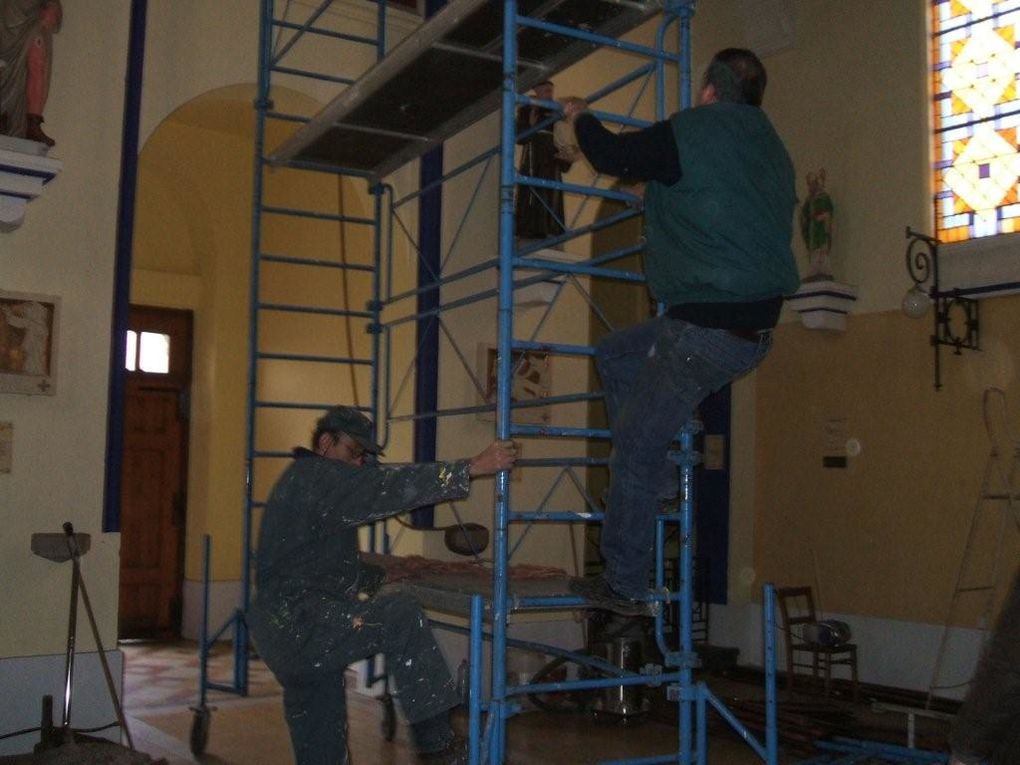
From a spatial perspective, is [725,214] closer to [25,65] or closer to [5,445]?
[25,65]

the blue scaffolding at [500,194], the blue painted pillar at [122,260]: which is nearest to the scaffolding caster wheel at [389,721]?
the blue scaffolding at [500,194]

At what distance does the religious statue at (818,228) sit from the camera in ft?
28.9

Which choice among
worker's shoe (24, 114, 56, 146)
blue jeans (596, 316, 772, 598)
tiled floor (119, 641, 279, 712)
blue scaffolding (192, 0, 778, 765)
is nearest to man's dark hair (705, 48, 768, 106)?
blue scaffolding (192, 0, 778, 765)

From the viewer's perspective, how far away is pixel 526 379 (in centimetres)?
791

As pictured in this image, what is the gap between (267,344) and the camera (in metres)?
10.5

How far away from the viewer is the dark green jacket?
355 cm

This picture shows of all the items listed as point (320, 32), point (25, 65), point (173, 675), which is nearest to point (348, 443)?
point (25, 65)

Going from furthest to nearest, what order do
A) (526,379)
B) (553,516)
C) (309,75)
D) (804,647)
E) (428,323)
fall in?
(804,647) < (526,379) < (428,323) < (309,75) < (553,516)

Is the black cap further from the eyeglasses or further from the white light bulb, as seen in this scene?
the white light bulb

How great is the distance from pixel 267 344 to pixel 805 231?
4.87 m

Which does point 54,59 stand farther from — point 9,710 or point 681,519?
point 681,519

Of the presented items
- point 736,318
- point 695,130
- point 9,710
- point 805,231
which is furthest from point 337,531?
point 805,231

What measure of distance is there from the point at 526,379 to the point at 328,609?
151 inches

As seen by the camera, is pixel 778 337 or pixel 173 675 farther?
pixel 778 337
